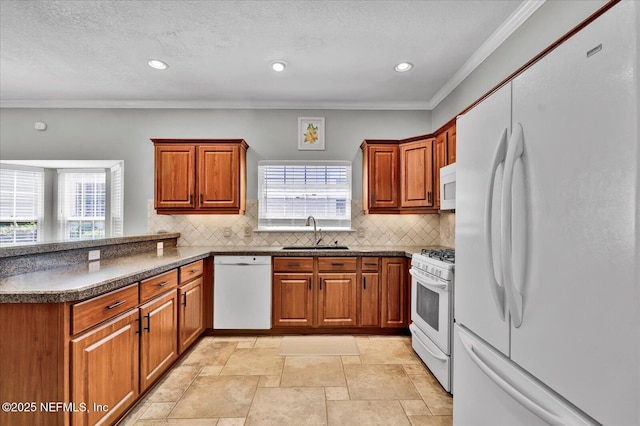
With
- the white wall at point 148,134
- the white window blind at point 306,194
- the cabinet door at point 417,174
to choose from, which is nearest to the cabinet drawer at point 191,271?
the white window blind at point 306,194

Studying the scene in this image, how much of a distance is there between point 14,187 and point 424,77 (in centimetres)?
515

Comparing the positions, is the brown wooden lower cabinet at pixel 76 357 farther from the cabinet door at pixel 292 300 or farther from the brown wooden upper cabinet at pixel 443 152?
the brown wooden upper cabinet at pixel 443 152

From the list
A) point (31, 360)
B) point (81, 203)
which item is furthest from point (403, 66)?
point (81, 203)

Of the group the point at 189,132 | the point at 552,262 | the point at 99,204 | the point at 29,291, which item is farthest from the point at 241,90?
the point at 552,262

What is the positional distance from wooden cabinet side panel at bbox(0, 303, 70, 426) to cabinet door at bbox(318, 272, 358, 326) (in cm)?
219

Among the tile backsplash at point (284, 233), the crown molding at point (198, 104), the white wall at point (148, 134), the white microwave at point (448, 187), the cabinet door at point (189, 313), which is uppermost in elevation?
the crown molding at point (198, 104)

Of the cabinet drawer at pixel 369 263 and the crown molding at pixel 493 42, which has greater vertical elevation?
the crown molding at pixel 493 42

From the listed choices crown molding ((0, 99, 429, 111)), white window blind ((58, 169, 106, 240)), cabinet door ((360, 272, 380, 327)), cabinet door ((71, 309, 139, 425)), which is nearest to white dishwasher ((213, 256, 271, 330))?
cabinet door ((360, 272, 380, 327))

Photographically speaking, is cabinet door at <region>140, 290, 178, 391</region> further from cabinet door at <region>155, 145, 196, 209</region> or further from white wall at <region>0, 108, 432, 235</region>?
white wall at <region>0, 108, 432, 235</region>

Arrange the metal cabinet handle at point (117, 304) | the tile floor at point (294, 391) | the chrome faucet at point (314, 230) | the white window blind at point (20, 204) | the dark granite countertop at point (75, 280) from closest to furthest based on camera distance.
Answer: the dark granite countertop at point (75, 280) < the metal cabinet handle at point (117, 304) < the tile floor at point (294, 391) < the chrome faucet at point (314, 230) < the white window blind at point (20, 204)

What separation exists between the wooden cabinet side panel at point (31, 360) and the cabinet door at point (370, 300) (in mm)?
2448

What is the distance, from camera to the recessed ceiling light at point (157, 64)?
2920mm

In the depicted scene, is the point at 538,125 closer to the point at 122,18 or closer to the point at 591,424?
the point at 591,424

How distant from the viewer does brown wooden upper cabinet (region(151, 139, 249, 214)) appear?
3.49 meters
